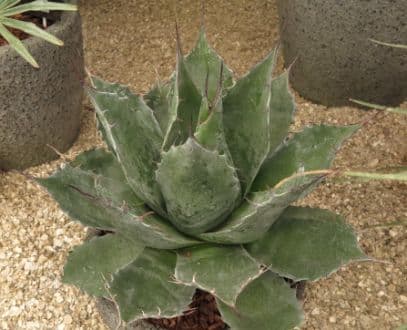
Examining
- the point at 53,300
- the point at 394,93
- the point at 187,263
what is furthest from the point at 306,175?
the point at 394,93

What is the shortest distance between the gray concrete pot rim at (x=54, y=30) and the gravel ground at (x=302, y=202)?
285 mm

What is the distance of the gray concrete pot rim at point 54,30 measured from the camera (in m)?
1.43

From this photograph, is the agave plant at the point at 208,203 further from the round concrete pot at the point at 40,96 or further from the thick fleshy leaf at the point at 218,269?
the round concrete pot at the point at 40,96

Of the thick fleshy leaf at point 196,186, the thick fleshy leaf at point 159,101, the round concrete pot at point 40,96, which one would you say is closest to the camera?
the thick fleshy leaf at point 196,186

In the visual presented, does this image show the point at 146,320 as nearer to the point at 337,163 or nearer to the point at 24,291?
the point at 24,291

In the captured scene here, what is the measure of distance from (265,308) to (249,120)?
0.92 ft

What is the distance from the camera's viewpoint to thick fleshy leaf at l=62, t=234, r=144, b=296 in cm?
91

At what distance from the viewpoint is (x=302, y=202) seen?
1630mm

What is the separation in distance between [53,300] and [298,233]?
0.71 meters

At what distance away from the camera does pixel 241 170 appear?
36.8 inches

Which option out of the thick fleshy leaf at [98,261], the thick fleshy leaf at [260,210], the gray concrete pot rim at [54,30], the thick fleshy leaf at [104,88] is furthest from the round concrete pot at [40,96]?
the thick fleshy leaf at [260,210]

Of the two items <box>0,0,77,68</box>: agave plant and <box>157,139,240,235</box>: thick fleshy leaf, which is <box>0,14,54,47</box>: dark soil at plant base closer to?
<box>0,0,77,68</box>: agave plant

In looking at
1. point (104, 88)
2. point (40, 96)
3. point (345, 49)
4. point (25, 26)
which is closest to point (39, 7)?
point (25, 26)

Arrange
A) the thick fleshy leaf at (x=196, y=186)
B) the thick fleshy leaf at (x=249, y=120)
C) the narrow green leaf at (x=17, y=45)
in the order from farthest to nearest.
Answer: the narrow green leaf at (x=17, y=45) < the thick fleshy leaf at (x=249, y=120) < the thick fleshy leaf at (x=196, y=186)
